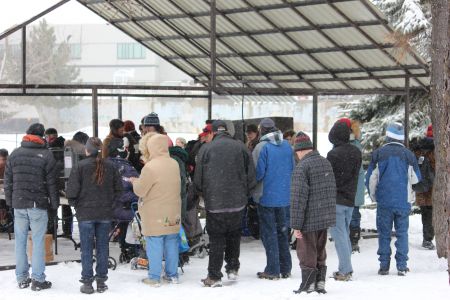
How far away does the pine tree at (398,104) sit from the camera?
17.3m

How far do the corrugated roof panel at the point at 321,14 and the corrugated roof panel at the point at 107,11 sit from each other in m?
4.25

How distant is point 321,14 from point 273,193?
4493mm

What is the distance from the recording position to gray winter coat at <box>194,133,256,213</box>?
25.9 ft

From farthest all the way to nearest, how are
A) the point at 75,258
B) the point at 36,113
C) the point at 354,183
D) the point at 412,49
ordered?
the point at 36,113 → the point at 412,49 → the point at 75,258 → the point at 354,183

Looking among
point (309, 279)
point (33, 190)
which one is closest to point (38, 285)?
point (33, 190)

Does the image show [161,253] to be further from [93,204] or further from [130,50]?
[130,50]

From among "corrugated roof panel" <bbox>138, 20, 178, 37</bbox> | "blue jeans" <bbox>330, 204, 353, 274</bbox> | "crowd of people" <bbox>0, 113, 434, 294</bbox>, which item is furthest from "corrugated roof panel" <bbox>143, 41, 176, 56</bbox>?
"blue jeans" <bbox>330, 204, 353, 274</bbox>

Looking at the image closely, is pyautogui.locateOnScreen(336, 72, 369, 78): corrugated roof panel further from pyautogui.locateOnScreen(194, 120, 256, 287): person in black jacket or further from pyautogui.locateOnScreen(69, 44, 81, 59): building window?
pyautogui.locateOnScreen(69, 44, 81, 59): building window

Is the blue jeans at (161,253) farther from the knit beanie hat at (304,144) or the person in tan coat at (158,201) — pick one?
the knit beanie hat at (304,144)

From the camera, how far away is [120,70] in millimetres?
48875

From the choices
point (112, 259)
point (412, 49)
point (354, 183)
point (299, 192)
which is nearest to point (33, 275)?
point (112, 259)

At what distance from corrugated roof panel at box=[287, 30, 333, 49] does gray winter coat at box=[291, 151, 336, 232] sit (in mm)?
5623

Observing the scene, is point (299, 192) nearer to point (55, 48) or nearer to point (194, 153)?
point (194, 153)

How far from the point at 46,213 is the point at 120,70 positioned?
41604 mm
